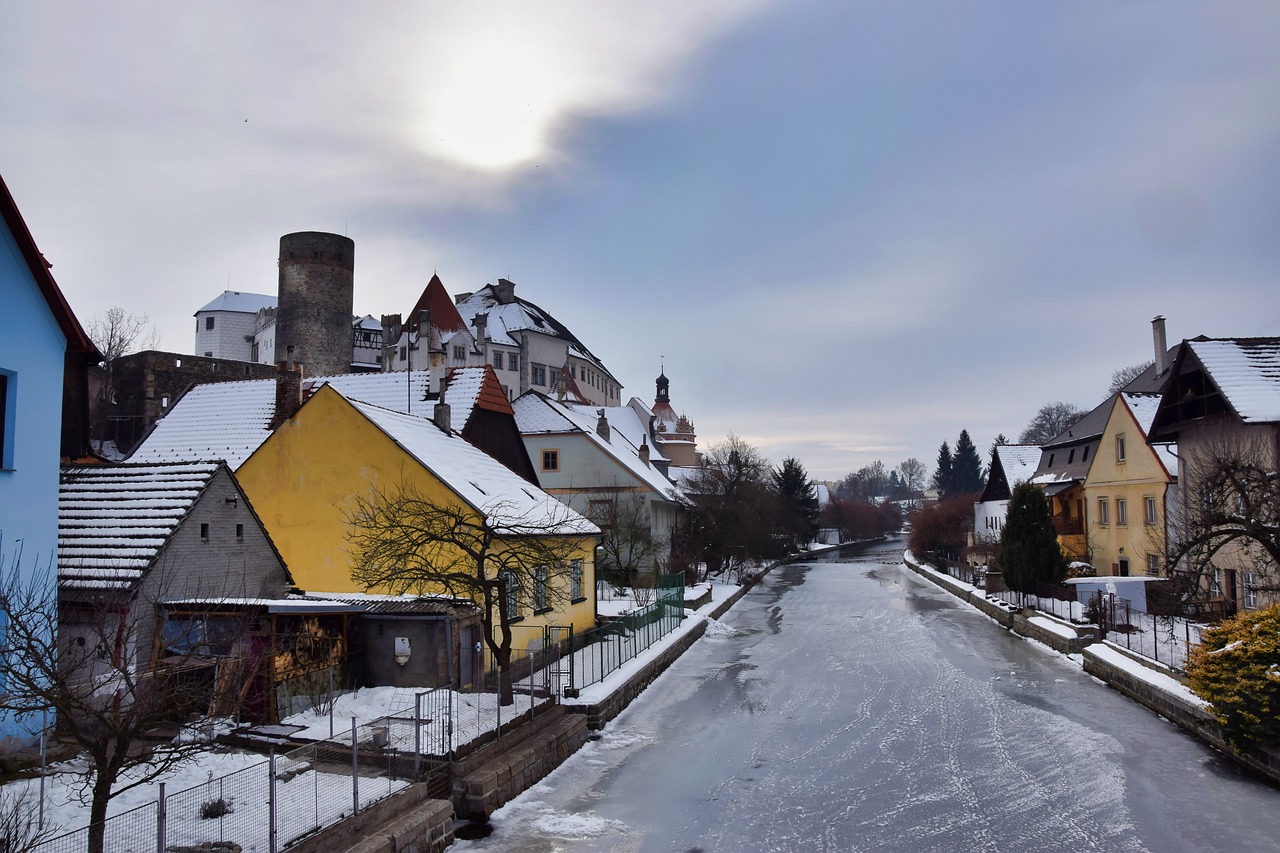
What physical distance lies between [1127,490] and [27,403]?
119 ft

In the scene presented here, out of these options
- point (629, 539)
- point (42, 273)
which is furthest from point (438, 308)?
point (42, 273)

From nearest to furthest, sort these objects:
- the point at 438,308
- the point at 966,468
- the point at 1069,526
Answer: the point at 1069,526
the point at 438,308
the point at 966,468

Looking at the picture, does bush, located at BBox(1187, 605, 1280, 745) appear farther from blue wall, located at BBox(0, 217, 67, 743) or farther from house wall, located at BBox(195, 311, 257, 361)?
house wall, located at BBox(195, 311, 257, 361)

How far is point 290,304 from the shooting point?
6475 centimetres

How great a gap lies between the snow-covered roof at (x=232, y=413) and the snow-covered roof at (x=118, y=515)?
10885 mm

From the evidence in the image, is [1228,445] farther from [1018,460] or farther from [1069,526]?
[1018,460]

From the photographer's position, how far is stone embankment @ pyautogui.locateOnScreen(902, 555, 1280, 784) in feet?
43.1

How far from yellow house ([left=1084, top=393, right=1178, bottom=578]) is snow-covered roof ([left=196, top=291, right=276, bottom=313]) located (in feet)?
240

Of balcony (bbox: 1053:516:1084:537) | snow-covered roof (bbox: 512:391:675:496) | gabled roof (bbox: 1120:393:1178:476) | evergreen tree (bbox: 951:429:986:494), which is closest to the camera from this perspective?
gabled roof (bbox: 1120:393:1178:476)

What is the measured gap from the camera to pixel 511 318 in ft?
277

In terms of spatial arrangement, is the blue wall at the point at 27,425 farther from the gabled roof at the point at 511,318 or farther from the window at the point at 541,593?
the gabled roof at the point at 511,318

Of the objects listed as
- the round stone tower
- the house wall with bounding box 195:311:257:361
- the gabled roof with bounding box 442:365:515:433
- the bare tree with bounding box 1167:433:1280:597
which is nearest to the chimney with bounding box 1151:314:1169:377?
the bare tree with bounding box 1167:433:1280:597

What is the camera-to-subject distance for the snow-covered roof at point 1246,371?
23.6 metres

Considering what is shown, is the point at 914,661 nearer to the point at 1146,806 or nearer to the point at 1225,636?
the point at 1225,636
